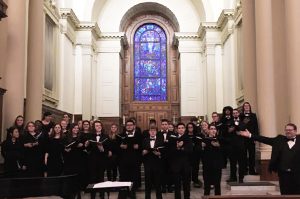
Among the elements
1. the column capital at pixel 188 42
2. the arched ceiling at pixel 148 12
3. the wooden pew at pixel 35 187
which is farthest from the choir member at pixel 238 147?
the arched ceiling at pixel 148 12

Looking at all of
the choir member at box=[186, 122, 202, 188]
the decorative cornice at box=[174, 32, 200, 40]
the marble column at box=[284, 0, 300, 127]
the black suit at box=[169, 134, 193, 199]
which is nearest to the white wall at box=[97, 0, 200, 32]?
the decorative cornice at box=[174, 32, 200, 40]

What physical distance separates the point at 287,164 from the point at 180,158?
8.09 ft

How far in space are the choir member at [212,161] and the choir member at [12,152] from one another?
151 inches

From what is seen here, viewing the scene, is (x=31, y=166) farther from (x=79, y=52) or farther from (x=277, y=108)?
(x=79, y=52)

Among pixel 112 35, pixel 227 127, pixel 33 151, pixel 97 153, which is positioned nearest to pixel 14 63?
pixel 33 151

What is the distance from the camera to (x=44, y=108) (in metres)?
16.2

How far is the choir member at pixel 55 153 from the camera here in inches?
365

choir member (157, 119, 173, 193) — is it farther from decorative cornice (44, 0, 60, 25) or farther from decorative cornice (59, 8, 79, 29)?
decorative cornice (59, 8, 79, 29)

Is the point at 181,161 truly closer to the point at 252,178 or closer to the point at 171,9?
the point at 252,178

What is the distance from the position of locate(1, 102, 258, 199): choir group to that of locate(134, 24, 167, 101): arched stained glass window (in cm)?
1545

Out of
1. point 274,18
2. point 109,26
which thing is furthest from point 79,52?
point 274,18

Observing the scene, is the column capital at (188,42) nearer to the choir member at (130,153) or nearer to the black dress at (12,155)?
the choir member at (130,153)

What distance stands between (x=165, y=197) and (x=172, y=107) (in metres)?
15.5

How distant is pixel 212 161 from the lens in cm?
896
